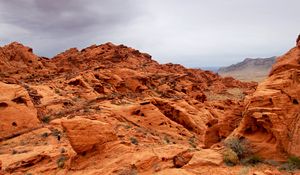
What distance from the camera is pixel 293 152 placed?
1166 centimetres

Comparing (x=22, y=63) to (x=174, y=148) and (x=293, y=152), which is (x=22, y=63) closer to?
(x=174, y=148)

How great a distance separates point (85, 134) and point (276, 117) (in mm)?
9157

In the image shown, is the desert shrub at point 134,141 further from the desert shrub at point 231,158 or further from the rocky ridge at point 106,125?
the desert shrub at point 231,158

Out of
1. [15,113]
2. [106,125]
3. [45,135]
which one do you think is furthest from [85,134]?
[15,113]

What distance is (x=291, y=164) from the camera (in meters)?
11.4

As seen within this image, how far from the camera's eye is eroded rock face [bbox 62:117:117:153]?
15039 mm

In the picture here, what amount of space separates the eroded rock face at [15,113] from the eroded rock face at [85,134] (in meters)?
11.2

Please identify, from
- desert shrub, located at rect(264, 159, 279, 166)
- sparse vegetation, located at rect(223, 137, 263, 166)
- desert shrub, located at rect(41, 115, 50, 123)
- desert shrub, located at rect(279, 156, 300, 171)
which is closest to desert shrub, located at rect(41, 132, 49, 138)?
desert shrub, located at rect(41, 115, 50, 123)

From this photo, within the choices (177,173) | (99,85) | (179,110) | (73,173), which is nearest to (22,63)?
(99,85)

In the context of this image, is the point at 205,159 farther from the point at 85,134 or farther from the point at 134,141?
the point at 134,141

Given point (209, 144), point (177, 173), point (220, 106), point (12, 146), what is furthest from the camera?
point (220, 106)

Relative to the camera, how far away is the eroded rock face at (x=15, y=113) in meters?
24.4

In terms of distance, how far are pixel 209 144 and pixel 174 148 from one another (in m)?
3.60

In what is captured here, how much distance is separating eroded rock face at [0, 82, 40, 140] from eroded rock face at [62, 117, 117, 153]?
36.7 feet
